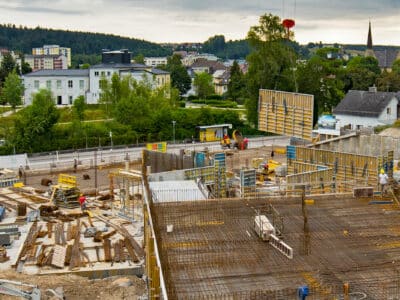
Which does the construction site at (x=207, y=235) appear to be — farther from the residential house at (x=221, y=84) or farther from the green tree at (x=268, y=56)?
the residential house at (x=221, y=84)

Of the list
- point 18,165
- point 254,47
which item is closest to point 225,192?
point 18,165

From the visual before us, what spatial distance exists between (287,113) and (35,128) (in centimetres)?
1817

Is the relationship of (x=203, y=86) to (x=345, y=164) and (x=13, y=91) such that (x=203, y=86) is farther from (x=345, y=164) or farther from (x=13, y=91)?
(x=345, y=164)

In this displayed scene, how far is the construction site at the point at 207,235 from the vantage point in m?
13.2

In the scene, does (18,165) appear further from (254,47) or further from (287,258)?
(287,258)

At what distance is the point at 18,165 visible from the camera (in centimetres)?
3725

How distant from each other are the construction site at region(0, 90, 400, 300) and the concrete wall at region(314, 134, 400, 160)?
465 mm

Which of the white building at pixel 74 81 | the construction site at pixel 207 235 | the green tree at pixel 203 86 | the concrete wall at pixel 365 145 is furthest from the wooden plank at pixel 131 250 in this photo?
the green tree at pixel 203 86

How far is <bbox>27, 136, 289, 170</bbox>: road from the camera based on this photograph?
3757 cm

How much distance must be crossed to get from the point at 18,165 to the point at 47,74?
33.2 metres

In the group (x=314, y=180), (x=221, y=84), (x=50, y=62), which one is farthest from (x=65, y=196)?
(x=50, y=62)

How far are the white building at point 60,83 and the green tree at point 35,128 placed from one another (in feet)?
75.4

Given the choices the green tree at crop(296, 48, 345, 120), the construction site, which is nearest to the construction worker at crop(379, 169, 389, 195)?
the construction site

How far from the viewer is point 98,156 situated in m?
40.7
